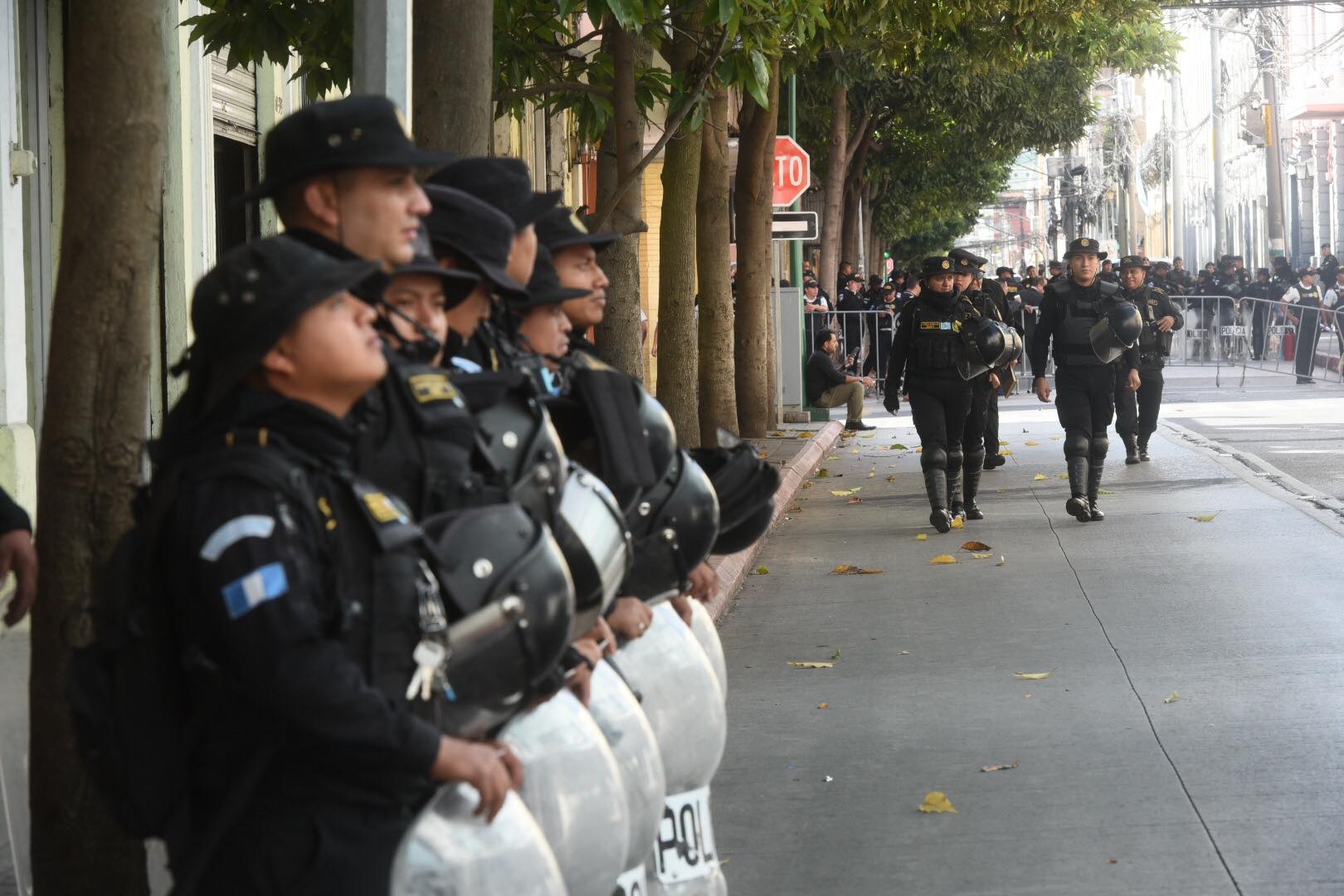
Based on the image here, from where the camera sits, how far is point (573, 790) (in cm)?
343

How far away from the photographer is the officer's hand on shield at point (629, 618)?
4.10 meters

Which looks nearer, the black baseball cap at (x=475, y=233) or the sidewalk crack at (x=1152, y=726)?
the black baseball cap at (x=475, y=233)

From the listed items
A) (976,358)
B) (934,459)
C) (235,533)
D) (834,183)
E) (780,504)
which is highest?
(834,183)

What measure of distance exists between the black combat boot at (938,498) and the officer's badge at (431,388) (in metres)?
10.6

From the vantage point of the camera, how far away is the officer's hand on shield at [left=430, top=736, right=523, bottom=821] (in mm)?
2924

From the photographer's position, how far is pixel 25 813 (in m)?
4.58

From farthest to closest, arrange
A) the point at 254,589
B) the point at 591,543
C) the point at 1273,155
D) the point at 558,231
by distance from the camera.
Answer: the point at 1273,155, the point at 558,231, the point at 591,543, the point at 254,589

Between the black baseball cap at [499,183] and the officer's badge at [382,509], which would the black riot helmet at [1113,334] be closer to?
the black baseball cap at [499,183]

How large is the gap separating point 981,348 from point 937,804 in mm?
7476

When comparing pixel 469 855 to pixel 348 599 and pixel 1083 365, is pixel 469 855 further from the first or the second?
pixel 1083 365

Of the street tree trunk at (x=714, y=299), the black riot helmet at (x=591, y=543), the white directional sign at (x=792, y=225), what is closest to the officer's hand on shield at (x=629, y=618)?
the black riot helmet at (x=591, y=543)

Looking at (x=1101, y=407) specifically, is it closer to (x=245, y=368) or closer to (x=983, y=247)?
(x=245, y=368)

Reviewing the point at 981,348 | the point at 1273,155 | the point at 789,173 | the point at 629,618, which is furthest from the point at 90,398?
the point at 1273,155

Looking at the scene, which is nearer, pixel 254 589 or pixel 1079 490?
pixel 254 589
